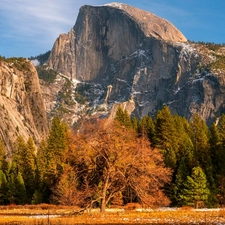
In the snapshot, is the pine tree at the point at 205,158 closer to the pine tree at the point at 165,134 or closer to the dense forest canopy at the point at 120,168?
the dense forest canopy at the point at 120,168

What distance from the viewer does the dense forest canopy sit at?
3597cm

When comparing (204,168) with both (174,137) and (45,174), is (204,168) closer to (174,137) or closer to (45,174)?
(174,137)

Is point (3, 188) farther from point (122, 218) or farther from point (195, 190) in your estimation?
point (122, 218)

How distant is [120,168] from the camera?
36406mm

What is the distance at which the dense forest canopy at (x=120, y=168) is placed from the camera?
36.0 metres

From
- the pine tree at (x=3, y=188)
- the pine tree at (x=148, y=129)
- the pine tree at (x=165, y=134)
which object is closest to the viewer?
the pine tree at (x=165, y=134)

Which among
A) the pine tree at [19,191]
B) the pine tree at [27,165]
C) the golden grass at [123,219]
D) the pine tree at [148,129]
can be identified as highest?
the pine tree at [148,129]

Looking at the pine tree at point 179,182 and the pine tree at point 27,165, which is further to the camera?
the pine tree at point 27,165

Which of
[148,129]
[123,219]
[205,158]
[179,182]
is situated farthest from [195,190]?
[123,219]

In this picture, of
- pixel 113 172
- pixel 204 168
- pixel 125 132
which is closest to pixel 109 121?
pixel 125 132

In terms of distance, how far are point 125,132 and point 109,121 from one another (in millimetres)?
2226

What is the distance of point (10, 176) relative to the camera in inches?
3369

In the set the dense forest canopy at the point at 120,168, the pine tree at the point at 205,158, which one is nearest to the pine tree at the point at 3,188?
the dense forest canopy at the point at 120,168

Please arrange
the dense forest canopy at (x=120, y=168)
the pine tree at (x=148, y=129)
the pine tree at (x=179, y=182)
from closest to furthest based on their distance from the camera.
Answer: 1. the dense forest canopy at (x=120, y=168)
2. the pine tree at (x=179, y=182)
3. the pine tree at (x=148, y=129)
